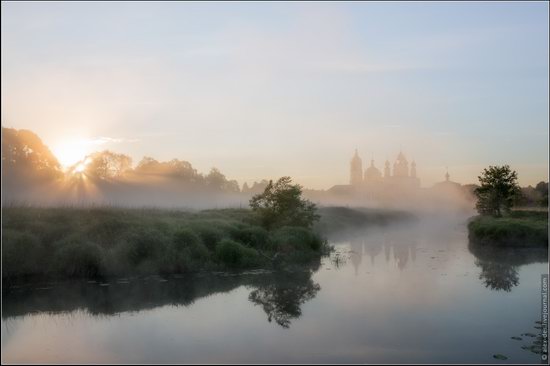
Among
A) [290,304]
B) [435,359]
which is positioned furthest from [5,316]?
[435,359]

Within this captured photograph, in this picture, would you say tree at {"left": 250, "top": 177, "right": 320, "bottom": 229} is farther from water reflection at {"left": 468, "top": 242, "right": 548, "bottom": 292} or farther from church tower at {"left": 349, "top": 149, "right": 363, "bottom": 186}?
church tower at {"left": 349, "top": 149, "right": 363, "bottom": 186}

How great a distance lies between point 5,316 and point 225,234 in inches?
549

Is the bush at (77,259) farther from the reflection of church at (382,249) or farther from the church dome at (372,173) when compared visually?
the church dome at (372,173)

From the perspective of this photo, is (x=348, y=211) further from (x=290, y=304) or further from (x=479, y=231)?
(x=290, y=304)

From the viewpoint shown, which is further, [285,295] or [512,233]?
[512,233]

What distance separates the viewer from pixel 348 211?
75188 mm

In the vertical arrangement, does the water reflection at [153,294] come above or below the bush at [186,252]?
below

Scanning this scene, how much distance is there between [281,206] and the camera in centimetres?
3766

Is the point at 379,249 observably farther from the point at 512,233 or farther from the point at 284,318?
the point at 284,318

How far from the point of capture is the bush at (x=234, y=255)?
27.4 metres

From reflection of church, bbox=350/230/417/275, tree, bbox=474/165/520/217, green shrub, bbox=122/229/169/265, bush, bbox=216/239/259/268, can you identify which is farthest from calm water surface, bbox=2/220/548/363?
tree, bbox=474/165/520/217

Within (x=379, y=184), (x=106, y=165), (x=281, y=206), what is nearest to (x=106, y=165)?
(x=106, y=165)

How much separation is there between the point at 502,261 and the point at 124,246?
69.2 ft

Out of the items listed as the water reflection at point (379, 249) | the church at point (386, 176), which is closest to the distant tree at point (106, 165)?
the water reflection at point (379, 249)
